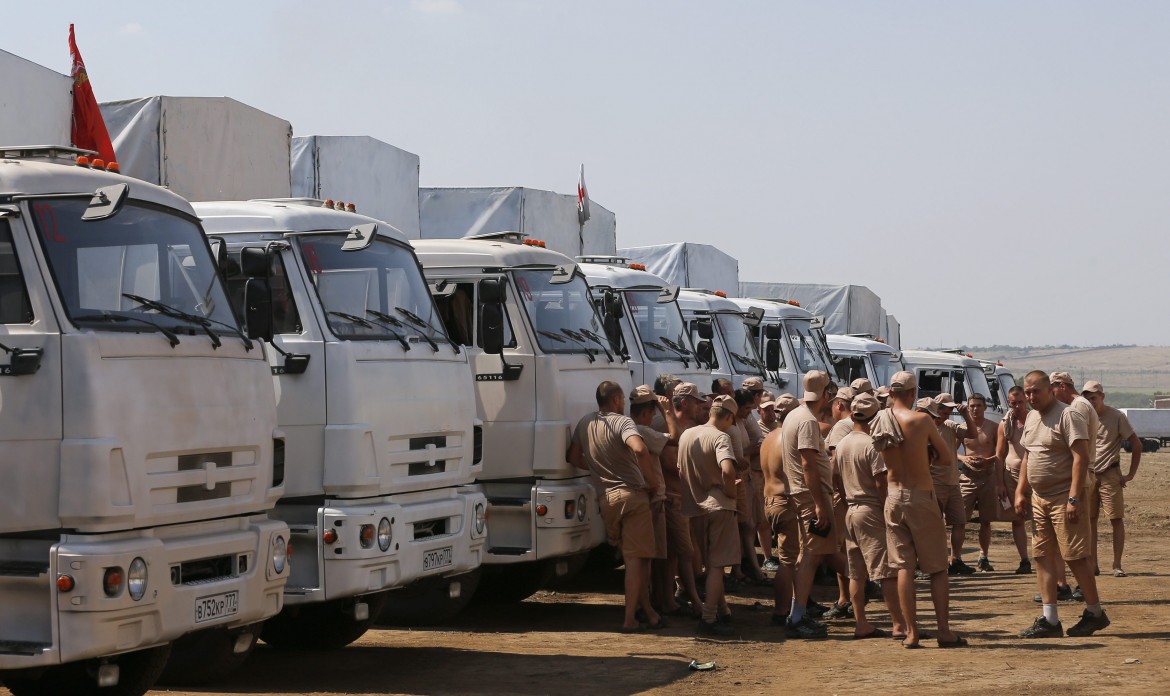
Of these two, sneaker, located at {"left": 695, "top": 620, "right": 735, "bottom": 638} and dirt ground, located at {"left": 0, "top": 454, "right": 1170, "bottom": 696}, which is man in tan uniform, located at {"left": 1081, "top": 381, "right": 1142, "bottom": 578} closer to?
dirt ground, located at {"left": 0, "top": 454, "right": 1170, "bottom": 696}

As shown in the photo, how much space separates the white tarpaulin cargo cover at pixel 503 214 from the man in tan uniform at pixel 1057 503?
807cm

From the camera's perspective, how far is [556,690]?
29.8 feet

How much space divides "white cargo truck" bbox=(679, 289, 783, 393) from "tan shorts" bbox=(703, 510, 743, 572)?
215 inches

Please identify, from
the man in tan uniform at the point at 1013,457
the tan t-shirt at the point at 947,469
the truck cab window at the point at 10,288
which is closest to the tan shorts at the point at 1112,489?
the man in tan uniform at the point at 1013,457

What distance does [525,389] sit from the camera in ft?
38.0

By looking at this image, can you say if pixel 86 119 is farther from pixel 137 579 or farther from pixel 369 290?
pixel 137 579

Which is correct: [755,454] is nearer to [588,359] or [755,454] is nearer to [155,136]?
[588,359]

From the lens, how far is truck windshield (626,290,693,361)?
14789mm

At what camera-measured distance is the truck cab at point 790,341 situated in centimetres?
1848

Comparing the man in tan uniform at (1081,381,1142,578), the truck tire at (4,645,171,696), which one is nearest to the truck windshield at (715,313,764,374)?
the man in tan uniform at (1081,381,1142,578)

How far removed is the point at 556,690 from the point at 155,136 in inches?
209

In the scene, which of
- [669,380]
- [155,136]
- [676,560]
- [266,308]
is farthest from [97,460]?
[669,380]

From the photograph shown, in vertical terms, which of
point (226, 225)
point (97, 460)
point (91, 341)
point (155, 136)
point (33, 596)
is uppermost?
point (155, 136)

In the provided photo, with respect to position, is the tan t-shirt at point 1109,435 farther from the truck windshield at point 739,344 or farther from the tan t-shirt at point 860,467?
the tan t-shirt at point 860,467
